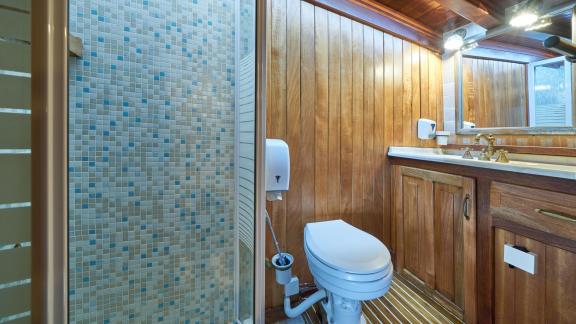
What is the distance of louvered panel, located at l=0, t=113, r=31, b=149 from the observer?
458mm

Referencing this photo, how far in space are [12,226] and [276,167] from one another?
32.7 inches

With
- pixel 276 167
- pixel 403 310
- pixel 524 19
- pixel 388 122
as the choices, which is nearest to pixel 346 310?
pixel 403 310

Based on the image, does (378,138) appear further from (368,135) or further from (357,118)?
(357,118)

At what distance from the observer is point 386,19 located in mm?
1606

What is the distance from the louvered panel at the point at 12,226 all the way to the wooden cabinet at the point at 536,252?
5.06ft

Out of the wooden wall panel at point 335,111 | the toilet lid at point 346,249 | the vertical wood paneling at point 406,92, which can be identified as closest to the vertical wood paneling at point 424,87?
the wooden wall panel at point 335,111

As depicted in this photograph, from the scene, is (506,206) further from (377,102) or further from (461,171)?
(377,102)

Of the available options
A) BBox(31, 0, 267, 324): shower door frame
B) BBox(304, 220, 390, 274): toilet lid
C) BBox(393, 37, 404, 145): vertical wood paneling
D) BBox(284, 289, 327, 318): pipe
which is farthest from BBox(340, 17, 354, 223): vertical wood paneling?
BBox(31, 0, 267, 324): shower door frame

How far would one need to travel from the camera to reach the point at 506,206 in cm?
100

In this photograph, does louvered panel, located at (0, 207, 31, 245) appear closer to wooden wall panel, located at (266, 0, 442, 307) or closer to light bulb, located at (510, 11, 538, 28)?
wooden wall panel, located at (266, 0, 442, 307)

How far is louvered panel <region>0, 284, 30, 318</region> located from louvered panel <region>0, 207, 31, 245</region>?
98 mm

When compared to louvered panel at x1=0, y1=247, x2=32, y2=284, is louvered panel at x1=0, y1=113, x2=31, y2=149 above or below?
above

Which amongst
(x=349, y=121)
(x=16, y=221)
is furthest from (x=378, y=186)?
(x=16, y=221)

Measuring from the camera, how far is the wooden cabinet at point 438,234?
1.16 metres
